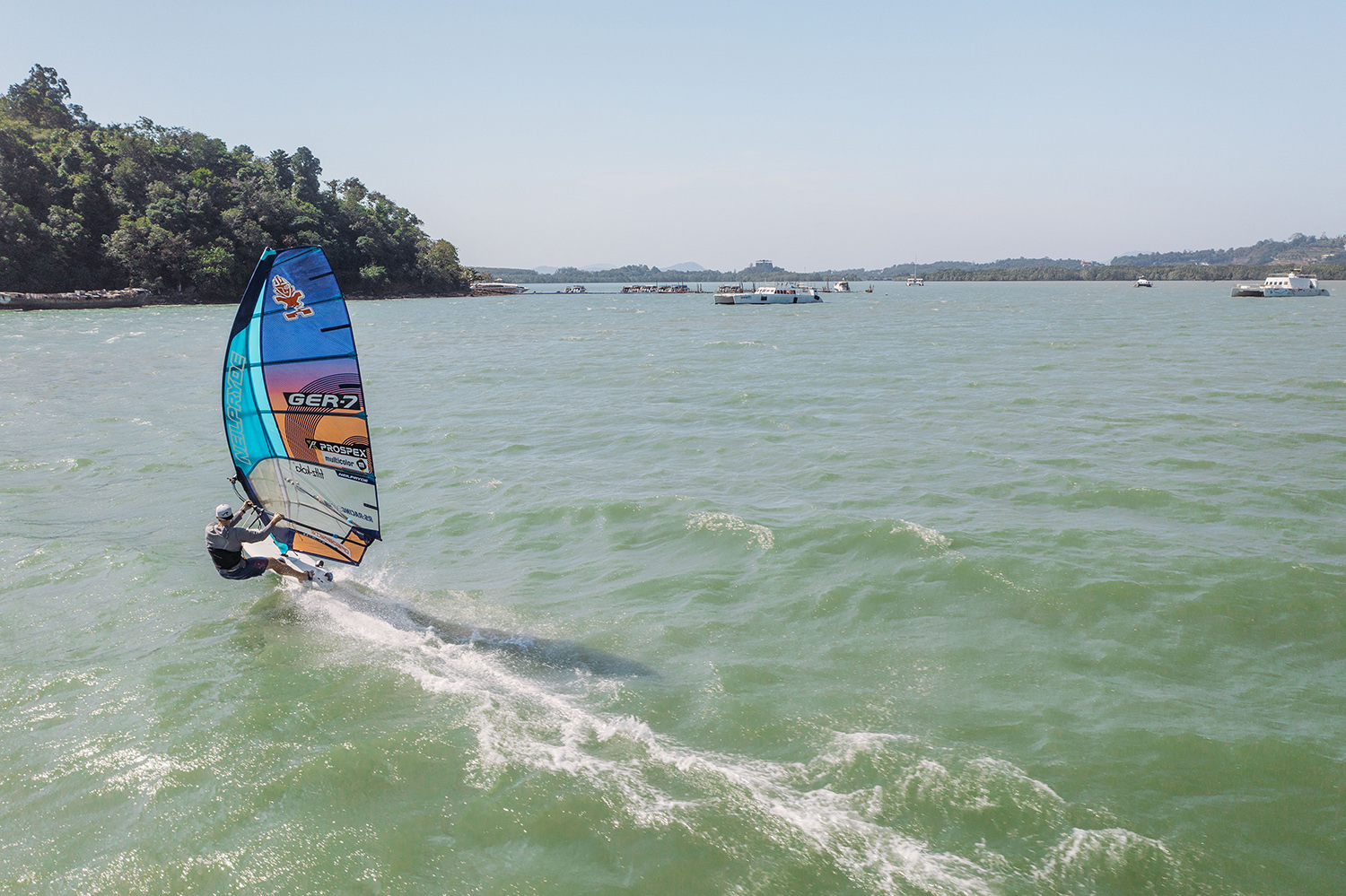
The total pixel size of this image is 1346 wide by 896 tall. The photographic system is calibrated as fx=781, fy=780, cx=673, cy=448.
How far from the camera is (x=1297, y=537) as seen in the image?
11109 millimetres

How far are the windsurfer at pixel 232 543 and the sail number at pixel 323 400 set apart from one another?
1.42 meters

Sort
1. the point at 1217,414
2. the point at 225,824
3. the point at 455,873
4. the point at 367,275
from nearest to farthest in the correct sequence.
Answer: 1. the point at 455,873
2. the point at 225,824
3. the point at 1217,414
4. the point at 367,275

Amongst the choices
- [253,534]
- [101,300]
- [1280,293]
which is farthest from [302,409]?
[1280,293]

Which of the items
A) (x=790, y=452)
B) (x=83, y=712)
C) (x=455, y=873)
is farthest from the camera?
(x=790, y=452)

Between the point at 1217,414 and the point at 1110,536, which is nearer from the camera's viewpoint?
the point at 1110,536

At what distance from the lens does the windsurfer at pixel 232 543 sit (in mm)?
9055

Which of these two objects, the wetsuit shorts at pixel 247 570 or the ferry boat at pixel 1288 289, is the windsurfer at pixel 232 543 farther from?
the ferry boat at pixel 1288 289

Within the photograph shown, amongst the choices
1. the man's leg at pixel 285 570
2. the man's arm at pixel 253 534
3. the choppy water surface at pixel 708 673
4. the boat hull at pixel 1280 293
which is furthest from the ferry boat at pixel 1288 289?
the man's arm at pixel 253 534

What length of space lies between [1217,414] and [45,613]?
23.7 meters

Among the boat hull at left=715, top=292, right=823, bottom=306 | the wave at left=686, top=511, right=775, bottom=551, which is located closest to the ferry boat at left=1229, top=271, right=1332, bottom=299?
the boat hull at left=715, top=292, right=823, bottom=306

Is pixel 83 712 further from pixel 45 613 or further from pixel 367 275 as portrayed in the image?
pixel 367 275

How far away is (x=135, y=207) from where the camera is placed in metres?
89.1

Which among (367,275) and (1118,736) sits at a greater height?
(367,275)

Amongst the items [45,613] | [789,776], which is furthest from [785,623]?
[45,613]
